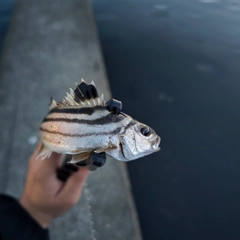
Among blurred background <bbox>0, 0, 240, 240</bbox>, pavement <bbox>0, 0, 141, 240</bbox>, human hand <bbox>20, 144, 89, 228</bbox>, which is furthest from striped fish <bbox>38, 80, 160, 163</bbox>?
blurred background <bbox>0, 0, 240, 240</bbox>

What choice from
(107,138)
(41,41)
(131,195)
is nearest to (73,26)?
(41,41)

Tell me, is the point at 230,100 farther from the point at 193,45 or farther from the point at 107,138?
the point at 107,138

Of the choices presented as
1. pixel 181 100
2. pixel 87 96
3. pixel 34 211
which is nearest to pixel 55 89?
pixel 181 100

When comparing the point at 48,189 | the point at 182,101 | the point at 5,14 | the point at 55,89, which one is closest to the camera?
the point at 48,189

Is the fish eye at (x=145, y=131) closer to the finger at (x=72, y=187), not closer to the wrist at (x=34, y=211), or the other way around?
the finger at (x=72, y=187)

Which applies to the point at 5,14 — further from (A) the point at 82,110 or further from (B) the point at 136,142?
(B) the point at 136,142

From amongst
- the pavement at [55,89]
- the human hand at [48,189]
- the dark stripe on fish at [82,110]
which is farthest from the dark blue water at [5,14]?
the dark stripe on fish at [82,110]
